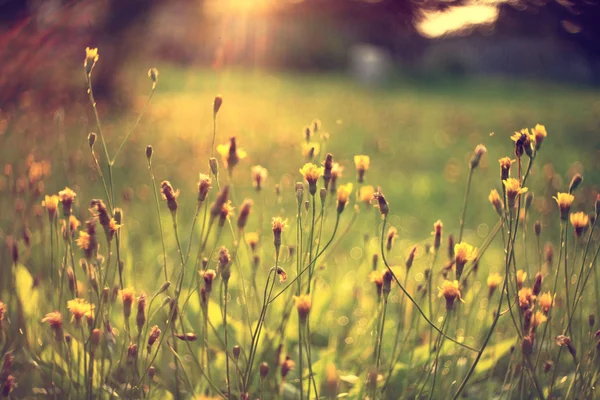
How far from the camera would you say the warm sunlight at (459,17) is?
1524 mm

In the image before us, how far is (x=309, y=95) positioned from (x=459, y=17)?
266 inches

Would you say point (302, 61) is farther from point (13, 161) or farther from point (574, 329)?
point (574, 329)

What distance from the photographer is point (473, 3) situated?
155cm

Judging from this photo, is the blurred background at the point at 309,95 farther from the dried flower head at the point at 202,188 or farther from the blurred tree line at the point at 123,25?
the dried flower head at the point at 202,188

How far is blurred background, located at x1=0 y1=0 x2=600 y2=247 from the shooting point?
2.64 meters

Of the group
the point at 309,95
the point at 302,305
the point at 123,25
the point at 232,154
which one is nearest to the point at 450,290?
the point at 302,305

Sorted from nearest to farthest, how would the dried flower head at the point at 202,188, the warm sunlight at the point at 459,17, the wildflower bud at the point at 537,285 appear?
the dried flower head at the point at 202,188
the wildflower bud at the point at 537,285
the warm sunlight at the point at 459,17

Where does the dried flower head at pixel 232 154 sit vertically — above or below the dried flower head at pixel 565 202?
above

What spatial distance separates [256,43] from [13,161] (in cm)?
709

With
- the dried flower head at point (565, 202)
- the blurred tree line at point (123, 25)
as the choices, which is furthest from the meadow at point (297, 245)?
the blurred tree line at point (123, 25)

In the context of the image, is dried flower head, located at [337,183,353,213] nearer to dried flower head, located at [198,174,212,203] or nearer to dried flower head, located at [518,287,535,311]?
dried flower head, located at [198,174,212,203]

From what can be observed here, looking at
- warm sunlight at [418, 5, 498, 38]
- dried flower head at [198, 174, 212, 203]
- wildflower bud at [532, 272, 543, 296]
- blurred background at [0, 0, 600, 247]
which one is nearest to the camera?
dried flower head at [198, 174, 212, 203]

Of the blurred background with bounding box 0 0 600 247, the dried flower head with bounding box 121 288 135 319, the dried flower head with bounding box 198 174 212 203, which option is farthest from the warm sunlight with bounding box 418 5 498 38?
the dried flower head with bounding box 121 288 135 319

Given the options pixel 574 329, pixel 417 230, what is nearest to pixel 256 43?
pixel 417 230
